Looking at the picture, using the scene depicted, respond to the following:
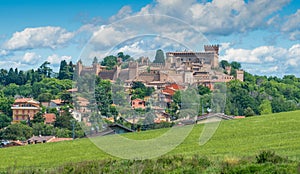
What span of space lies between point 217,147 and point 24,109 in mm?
83075

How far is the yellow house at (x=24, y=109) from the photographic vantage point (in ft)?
355

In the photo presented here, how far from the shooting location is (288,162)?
18359mm

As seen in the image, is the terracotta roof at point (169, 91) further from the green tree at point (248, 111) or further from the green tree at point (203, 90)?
the green tree at point (248, 111)

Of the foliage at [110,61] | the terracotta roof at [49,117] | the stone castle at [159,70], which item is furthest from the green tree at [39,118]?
the foliage at [110,61]

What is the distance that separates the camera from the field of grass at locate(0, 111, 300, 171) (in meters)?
27.6

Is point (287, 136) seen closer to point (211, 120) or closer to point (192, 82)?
point (211, 120)

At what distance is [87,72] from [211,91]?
14.5 feet

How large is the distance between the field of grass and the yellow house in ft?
226

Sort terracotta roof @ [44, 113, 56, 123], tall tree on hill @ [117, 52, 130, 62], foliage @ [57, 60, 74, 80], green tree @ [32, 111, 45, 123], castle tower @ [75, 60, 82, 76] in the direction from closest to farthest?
tall tree on hill @ [117, 52, 130, 62] → castle tower @ [75, 60, 82, 76] → terracotta roof @ [44, 113, 56, 123] → green tree @ [32, 111, 45, 123] → foliage @ [57, 60, 74, 80]

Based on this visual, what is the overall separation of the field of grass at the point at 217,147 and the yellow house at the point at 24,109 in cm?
6882

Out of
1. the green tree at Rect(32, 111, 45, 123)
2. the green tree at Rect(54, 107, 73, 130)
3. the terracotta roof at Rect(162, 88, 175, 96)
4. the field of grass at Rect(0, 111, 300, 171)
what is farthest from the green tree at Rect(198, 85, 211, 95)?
the green tree at Rect(32, 111, 45, 123)

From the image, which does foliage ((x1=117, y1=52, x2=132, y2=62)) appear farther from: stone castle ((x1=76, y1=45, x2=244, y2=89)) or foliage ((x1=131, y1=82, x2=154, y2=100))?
foliage ((x1=131, y1=82, x2=154, y2=100))

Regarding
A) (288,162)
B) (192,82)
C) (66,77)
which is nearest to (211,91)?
(192,82)

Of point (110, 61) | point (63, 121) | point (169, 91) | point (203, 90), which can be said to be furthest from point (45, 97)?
point (110, 61)
